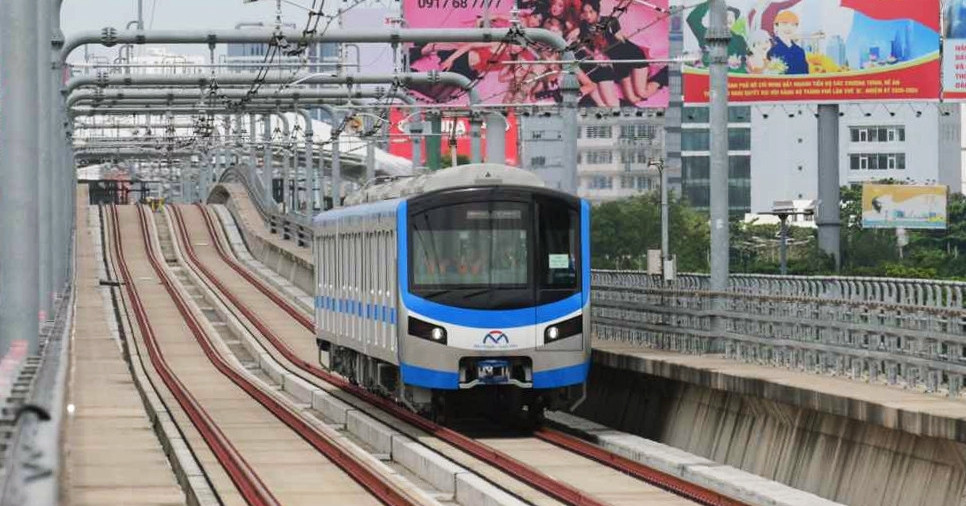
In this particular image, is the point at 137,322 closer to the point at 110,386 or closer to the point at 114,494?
the point at 110,386

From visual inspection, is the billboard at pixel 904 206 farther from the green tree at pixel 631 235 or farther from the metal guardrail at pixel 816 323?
the metal guardrail at pixel 816 323

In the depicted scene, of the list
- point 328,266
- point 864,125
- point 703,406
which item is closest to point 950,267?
point 864,125

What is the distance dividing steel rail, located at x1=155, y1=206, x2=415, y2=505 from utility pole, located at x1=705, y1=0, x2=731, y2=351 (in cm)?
510

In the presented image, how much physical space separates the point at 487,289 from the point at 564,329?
3.51 ft

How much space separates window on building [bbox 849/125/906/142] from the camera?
155387mm

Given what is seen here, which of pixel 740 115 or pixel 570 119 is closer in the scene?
pixel 570 119

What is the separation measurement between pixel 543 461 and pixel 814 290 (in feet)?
11.7

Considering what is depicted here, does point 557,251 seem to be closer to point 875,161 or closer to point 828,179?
point 828,179

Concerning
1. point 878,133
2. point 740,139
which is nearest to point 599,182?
point 740,139

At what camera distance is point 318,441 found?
92.5 feet

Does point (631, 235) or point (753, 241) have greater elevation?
point (631, 235)

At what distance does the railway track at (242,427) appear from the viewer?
22.5m

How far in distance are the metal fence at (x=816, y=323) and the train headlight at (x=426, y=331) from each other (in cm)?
353

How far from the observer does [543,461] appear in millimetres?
24297
